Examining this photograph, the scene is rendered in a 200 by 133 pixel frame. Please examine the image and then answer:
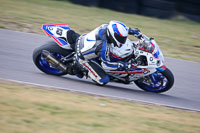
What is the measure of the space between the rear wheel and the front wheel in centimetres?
179

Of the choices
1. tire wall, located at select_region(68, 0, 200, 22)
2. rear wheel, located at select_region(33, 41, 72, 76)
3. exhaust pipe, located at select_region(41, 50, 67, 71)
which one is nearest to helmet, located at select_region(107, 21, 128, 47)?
rear wheel, located at select_region(33, 41, 72, 76)

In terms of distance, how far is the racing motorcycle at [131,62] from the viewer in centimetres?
659

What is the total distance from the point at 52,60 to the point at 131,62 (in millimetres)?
1742

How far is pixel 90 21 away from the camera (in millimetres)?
13922

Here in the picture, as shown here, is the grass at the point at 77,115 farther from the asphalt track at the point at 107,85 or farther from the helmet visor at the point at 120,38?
the helmet visor at the point at 120,38

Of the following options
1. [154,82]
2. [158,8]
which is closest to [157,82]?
[154,82]

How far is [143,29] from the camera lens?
538 inches

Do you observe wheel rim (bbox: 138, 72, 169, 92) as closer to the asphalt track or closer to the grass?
the asphalt track

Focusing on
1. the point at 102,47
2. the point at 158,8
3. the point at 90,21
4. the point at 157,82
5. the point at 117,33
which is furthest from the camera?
the point at 158,8

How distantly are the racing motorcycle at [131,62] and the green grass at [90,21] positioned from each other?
375 centimetres

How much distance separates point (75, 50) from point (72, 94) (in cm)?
112

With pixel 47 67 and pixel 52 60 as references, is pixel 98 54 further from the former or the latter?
pixel 47 67

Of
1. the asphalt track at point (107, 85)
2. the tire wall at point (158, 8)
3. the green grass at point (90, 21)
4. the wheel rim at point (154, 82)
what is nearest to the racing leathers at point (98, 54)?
the asphalt track at point (107, 85)

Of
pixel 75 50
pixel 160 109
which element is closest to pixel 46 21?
pixel 75 50
